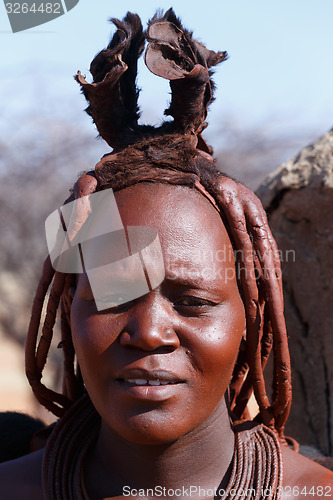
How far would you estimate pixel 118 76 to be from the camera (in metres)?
2.20

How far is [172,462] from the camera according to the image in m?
2.09

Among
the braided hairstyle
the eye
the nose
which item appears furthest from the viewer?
the braided hairstyle

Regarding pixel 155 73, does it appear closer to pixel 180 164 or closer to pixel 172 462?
pixel 180 164

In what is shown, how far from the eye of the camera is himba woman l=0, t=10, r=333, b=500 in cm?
196

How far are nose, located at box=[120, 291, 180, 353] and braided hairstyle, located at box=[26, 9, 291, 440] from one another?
1.14ft

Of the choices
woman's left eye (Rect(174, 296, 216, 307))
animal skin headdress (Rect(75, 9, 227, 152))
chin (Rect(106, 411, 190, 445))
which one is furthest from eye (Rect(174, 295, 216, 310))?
animal skin headdress (Rect(75, 9, 227, 152))

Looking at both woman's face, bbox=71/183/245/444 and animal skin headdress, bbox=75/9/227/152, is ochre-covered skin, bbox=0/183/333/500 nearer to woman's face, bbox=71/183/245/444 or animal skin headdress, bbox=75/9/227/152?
woman's face, bbox=71/183/245/444

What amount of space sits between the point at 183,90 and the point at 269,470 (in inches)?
51.3

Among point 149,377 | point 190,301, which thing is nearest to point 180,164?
point 190,301

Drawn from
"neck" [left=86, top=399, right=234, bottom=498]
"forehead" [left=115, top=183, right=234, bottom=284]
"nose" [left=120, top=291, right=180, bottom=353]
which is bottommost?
"neck" [left=86, top=399, right=234, bottom=498]

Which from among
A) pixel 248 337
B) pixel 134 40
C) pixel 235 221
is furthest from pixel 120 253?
pixel 134 40

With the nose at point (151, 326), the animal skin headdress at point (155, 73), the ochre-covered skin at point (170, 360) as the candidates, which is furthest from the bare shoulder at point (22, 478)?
the animal skin headdress at point (155, 73)

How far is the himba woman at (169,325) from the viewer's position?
196cm

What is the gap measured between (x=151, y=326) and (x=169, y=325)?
0.06 metres
